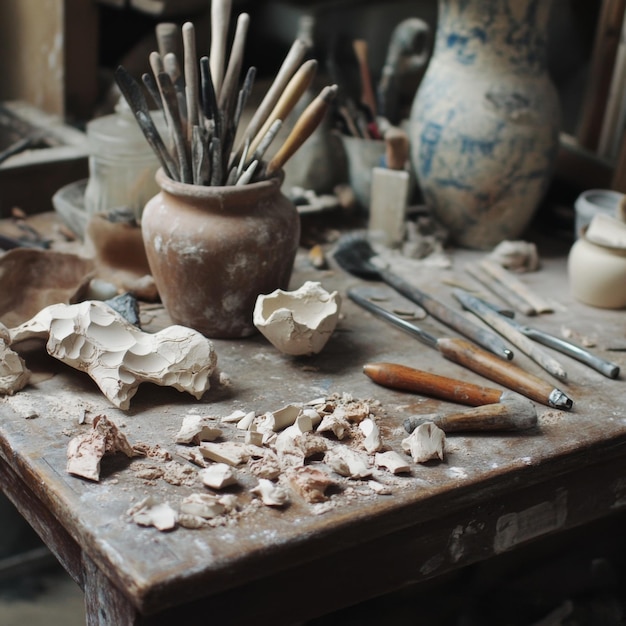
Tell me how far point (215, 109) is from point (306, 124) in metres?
0.13

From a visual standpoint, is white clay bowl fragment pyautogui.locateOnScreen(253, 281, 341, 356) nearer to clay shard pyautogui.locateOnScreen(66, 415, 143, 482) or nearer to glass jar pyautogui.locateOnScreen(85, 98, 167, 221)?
clay shard pyautogui.locateOnScreen(66, 415, 143, 482)

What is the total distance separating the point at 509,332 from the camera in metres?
1.41

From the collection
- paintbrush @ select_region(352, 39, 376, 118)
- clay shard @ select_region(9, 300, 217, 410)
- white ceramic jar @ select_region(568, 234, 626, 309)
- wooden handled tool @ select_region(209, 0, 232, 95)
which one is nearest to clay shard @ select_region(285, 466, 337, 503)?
clay shard @ select_region(9, 300, 217, 410)

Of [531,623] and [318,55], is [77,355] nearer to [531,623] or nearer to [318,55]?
[531,623]

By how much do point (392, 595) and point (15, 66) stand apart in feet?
5.09

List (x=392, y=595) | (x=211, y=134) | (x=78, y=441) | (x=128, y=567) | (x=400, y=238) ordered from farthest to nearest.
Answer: (x=400, y=238) < (x=392, y=595) < (x=211, y=134) < (x=78, y=441) < (x=128, y=567)

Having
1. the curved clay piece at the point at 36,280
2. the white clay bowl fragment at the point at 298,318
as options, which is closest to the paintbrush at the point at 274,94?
the white clay bowl fragment at the point at 298,318

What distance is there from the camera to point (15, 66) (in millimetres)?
2244

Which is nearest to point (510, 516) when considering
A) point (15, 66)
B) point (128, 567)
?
point (128, 567)

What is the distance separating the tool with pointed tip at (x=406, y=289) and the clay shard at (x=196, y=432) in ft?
1.53

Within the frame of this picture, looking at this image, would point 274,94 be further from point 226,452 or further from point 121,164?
point 226,452

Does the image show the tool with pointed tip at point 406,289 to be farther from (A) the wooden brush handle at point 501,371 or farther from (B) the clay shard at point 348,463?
(B) the clay shard at point 348,463

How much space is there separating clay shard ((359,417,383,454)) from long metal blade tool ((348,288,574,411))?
234 millimetres

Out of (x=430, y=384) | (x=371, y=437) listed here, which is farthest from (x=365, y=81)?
(x=371, y=437)
